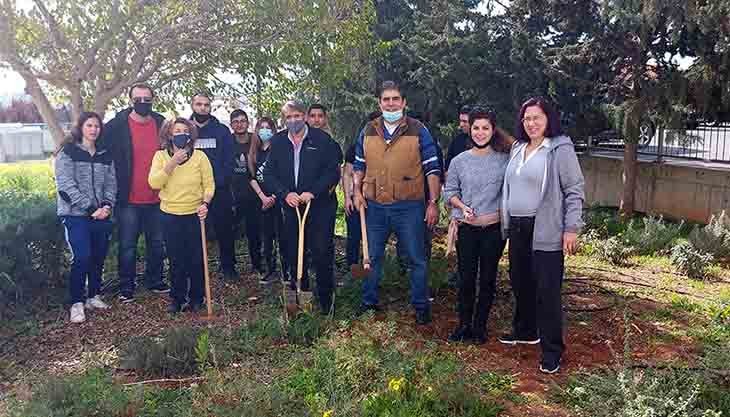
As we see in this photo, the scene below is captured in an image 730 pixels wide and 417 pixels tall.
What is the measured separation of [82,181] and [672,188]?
8916 millimetres

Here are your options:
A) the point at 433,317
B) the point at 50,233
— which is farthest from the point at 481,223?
the point at 50,233

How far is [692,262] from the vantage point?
683 centimetres

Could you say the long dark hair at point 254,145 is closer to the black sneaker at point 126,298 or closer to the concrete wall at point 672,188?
the black sneaker at point 126,298

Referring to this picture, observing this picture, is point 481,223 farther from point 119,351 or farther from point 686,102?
point 686,102

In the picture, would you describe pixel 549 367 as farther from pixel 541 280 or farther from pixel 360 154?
pixel 360 154

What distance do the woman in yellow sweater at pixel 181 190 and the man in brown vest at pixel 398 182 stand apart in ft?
4.27

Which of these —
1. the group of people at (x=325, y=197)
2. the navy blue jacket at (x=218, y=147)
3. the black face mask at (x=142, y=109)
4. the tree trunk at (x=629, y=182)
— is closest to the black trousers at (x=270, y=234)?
the group of people at (x=325, y=197)

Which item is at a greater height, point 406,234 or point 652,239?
point 406,234

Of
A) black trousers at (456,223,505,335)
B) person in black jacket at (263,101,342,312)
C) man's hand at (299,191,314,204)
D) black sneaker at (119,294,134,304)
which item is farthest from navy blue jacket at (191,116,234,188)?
black trousers at (456,223,505,335)

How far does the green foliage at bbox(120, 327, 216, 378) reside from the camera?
3928 millimetres

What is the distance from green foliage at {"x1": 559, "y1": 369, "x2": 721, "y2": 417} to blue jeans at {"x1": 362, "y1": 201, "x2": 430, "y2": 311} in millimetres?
1440

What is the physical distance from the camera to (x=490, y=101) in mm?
9289

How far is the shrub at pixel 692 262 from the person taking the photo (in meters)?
6.80

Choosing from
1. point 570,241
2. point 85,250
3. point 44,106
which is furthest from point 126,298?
point 570,241
